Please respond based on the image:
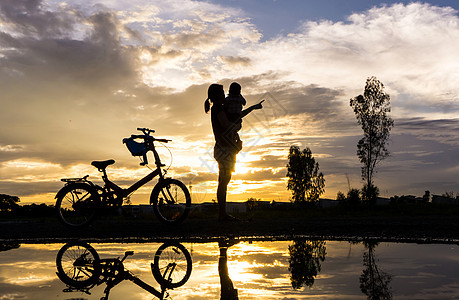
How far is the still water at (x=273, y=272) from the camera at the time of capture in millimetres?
3154

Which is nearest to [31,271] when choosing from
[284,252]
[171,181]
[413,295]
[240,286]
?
[240,286]

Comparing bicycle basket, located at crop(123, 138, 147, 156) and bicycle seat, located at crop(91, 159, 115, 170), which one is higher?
bicycle basket, located at crop(123, 138, 147, 156)

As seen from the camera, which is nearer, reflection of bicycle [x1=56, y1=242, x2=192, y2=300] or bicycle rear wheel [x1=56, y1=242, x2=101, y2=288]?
reflection of bicycle [x1=56, y1=242, x2=192, y2=300]

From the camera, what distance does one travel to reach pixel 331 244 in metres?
5.62

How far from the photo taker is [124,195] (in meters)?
9.25

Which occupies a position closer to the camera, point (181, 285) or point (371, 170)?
point (181, 285)

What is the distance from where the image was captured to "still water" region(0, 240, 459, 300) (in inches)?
124

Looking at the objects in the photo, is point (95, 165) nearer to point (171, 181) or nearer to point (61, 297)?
point (171, 181)

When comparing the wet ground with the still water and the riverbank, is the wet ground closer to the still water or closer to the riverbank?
the riverbank

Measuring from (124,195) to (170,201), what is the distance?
1141mm

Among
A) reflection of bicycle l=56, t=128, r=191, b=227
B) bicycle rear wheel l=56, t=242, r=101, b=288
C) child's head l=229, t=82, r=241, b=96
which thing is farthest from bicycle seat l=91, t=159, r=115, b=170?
bicycle rear wheel l=56, t=242, r=101, b=288

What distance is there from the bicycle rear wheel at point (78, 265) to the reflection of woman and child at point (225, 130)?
321 centimetres

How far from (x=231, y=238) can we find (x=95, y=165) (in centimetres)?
409

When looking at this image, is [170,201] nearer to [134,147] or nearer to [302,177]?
[134,147]
